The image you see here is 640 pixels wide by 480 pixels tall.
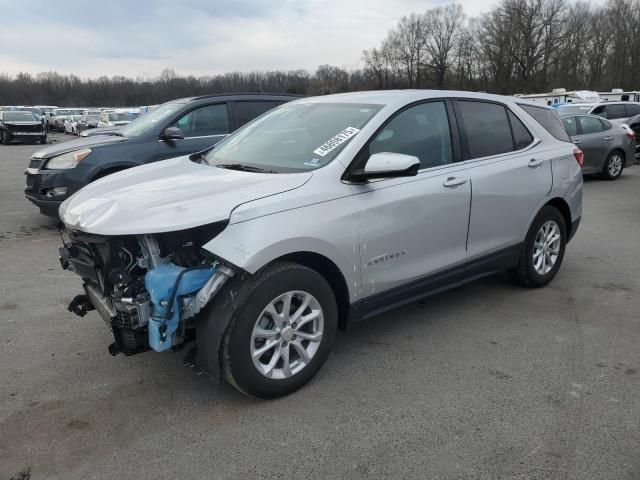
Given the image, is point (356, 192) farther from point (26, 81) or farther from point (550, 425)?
point (26, 81)

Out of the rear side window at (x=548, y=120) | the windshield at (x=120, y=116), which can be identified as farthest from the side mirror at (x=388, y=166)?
the windshield at (x=120, y=116)

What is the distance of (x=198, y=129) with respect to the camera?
759cm

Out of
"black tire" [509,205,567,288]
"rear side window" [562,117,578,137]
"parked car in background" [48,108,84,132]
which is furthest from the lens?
"parked car in background" [48,108,84,132]

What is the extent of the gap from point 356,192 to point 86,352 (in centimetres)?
224

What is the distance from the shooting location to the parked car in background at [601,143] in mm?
11891

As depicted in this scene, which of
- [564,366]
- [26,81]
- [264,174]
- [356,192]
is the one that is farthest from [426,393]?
[26,81]

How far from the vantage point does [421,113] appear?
3.92m

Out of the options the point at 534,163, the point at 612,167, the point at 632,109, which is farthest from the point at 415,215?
the point at 632,109

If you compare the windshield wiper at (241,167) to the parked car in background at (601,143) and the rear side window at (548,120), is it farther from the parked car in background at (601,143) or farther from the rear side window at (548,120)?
the parked car in background at (601,143)

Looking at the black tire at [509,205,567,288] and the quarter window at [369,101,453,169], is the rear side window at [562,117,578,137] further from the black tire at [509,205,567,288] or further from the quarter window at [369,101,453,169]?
the quarter window at [369,101,453,169]

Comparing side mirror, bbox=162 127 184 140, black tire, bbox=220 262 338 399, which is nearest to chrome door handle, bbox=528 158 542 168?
black tire, bbox=220 262 338 399

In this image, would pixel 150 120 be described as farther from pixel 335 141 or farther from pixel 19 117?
pixel 19 117

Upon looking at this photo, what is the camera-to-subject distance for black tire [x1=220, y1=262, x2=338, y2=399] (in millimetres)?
2861

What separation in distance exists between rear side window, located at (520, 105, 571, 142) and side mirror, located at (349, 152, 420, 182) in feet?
→ 7.35
